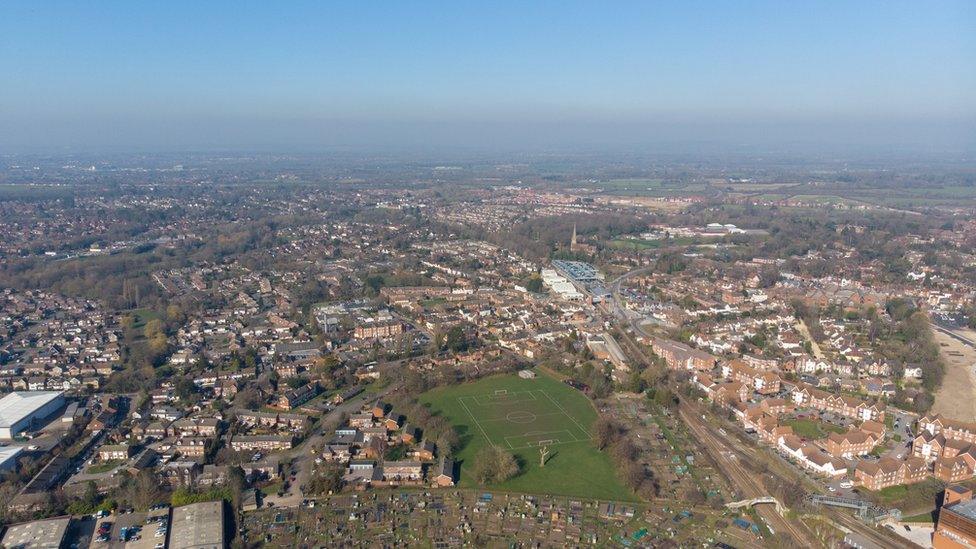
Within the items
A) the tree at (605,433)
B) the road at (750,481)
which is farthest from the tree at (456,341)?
the road at (750,481)

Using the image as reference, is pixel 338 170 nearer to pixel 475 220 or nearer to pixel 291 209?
pixel 291 209

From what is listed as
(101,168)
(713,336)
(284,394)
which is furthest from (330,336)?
(101,168)

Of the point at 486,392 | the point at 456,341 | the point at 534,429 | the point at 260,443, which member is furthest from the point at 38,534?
the point at 456,341

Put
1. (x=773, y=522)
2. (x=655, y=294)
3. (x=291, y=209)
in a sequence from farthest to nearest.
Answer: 1. (x=291, y=209)
2. (x=655, y=294)
3. (x=773, y=522)

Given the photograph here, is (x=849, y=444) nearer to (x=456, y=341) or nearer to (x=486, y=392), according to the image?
(x=486, y=392)

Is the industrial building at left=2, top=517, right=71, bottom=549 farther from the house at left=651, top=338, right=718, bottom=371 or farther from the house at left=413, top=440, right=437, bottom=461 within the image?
the house at left=651, top=338, right=718, bottom=371

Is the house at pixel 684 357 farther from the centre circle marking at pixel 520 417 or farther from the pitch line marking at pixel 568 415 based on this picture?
the centre circle marking at pixel 520 417

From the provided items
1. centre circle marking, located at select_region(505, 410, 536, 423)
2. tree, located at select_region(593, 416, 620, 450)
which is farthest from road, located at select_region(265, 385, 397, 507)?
tree, located at select_region(593, 416, 620, 450)
